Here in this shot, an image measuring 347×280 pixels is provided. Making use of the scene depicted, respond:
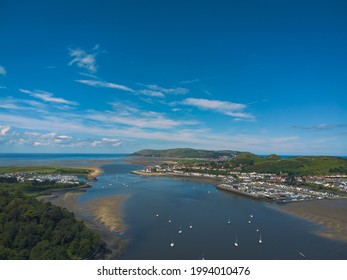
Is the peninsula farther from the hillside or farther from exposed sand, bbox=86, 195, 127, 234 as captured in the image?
exposed sand, bbox=86, 195, 127, 234

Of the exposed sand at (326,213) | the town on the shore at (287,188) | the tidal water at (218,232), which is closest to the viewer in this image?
the tidal water at (218,232)

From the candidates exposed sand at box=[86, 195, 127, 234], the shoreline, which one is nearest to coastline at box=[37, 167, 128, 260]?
exposed sand at box=[86, 195, 127, 234]

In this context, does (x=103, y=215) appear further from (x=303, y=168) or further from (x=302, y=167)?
(x=302, y=167)

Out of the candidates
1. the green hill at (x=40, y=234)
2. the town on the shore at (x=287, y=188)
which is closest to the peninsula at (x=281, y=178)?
the town on the shore at (x=287, y=188)

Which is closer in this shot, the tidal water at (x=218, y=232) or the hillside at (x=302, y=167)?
the tidal water at (x=218, y=232)

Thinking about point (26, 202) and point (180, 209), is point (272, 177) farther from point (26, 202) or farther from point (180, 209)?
point (26, 202)

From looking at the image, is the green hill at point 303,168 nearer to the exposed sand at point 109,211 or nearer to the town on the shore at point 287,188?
the town on the shore at point 287,188

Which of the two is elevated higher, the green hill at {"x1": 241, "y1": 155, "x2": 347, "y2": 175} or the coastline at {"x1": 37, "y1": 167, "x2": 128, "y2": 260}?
the green hill at {"x1": 241, "y1": 155, "x2": 347, "y2": 175}
